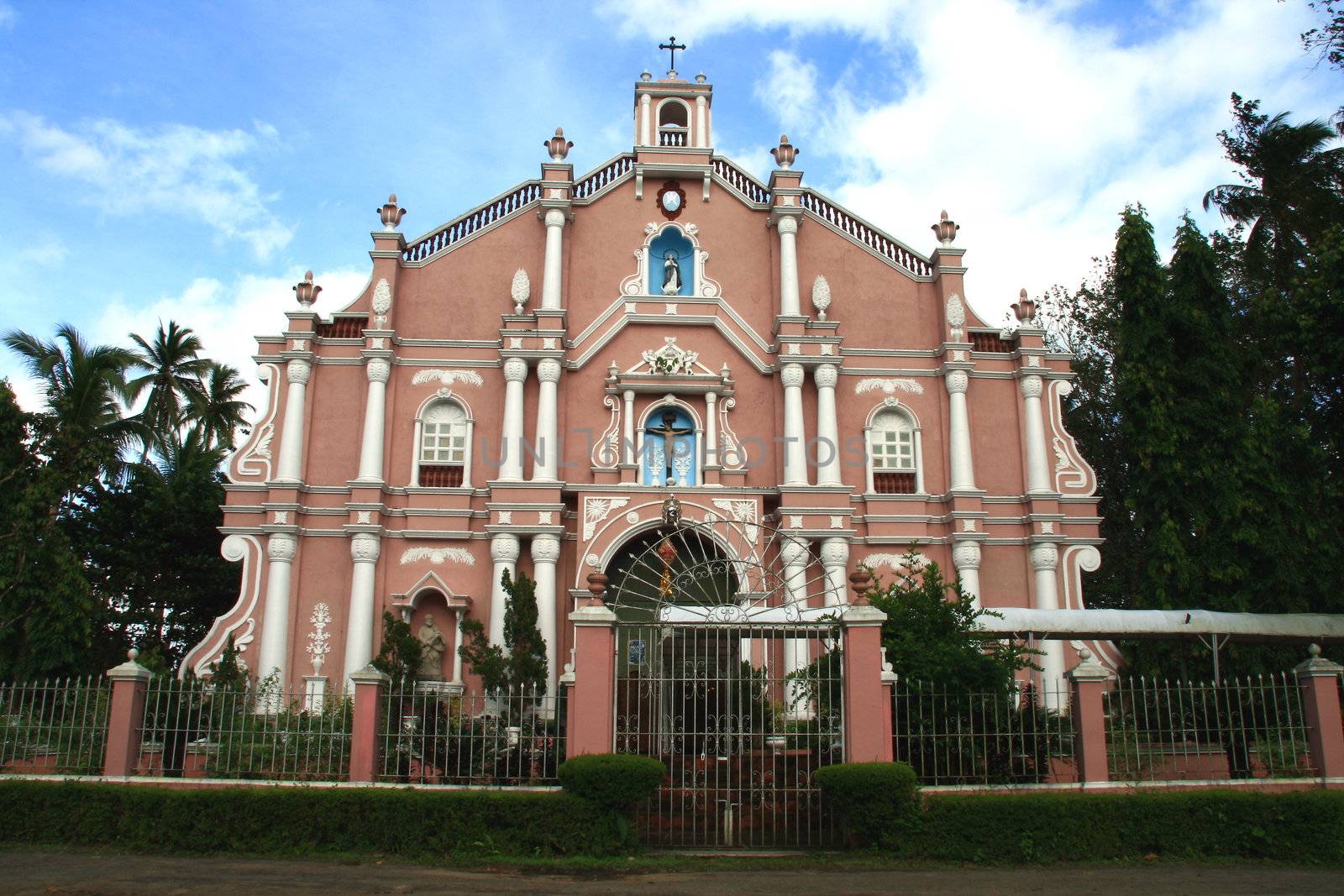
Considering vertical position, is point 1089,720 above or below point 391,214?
below

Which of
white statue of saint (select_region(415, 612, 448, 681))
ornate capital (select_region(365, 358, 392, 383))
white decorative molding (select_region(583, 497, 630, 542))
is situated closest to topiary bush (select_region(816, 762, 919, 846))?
white decorative molding (select_region(583, 497, 630, 542))

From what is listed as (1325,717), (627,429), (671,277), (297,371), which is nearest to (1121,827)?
(1325,717)

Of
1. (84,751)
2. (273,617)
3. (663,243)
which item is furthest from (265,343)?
(84,751)

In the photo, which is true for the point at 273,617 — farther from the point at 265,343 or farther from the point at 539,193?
the point at 539,193

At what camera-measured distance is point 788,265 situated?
22.7 meters

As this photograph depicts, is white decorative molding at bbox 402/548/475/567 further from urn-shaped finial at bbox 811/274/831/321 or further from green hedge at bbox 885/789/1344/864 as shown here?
green hedge at bbox 885/789/1344/864

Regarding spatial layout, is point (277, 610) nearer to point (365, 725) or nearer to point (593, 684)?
point (365, 725)

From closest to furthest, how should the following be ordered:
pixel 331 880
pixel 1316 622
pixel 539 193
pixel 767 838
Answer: pixel 331 880, pixel 767 838, pixel 1316 622, pixel 539 193

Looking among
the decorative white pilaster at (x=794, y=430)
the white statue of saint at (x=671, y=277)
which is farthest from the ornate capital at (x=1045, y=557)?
the white statue of saint at (x=671, y=277)

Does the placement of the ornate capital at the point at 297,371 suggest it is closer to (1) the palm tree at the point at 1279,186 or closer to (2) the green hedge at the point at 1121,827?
(2) the green hedge at the point at 1121,827

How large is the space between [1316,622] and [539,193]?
16.4m

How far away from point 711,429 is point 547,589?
459cm

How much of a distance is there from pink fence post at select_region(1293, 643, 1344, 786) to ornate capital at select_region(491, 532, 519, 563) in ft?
42.2

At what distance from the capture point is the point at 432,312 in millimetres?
22609
